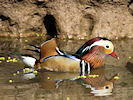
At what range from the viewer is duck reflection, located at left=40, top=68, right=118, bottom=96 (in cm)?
635

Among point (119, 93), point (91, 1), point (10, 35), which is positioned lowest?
point (119, 93)

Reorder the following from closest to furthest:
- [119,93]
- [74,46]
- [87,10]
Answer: [119,93] < [74,46] < [87,10]

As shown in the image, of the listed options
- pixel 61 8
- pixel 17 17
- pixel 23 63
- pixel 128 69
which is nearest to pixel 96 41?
pixel 128 69

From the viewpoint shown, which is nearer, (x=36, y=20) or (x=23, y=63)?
(x=23, y=63)

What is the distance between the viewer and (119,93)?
19.9 feet

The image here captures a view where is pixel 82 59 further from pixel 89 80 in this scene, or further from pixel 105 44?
pixel 89 80

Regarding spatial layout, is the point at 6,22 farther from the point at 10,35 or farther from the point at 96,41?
the point at 96,41

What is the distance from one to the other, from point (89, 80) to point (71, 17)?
368 centimetres

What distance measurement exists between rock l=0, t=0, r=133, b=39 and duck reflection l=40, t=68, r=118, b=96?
294 centimetres

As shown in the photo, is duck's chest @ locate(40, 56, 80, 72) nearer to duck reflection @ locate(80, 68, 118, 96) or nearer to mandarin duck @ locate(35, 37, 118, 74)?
mandarin duck @ locate(35, 37, 118, 74)

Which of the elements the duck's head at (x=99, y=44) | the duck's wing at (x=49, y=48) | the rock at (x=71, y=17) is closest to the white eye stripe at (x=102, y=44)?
the duck's head at (x=99, y=44)

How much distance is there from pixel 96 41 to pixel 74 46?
1.88m

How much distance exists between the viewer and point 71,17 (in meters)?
10.3

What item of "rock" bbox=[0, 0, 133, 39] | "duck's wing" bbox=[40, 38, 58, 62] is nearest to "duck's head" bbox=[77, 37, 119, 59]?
"duck's wing" bbox=[40, 38, 58, 62]
